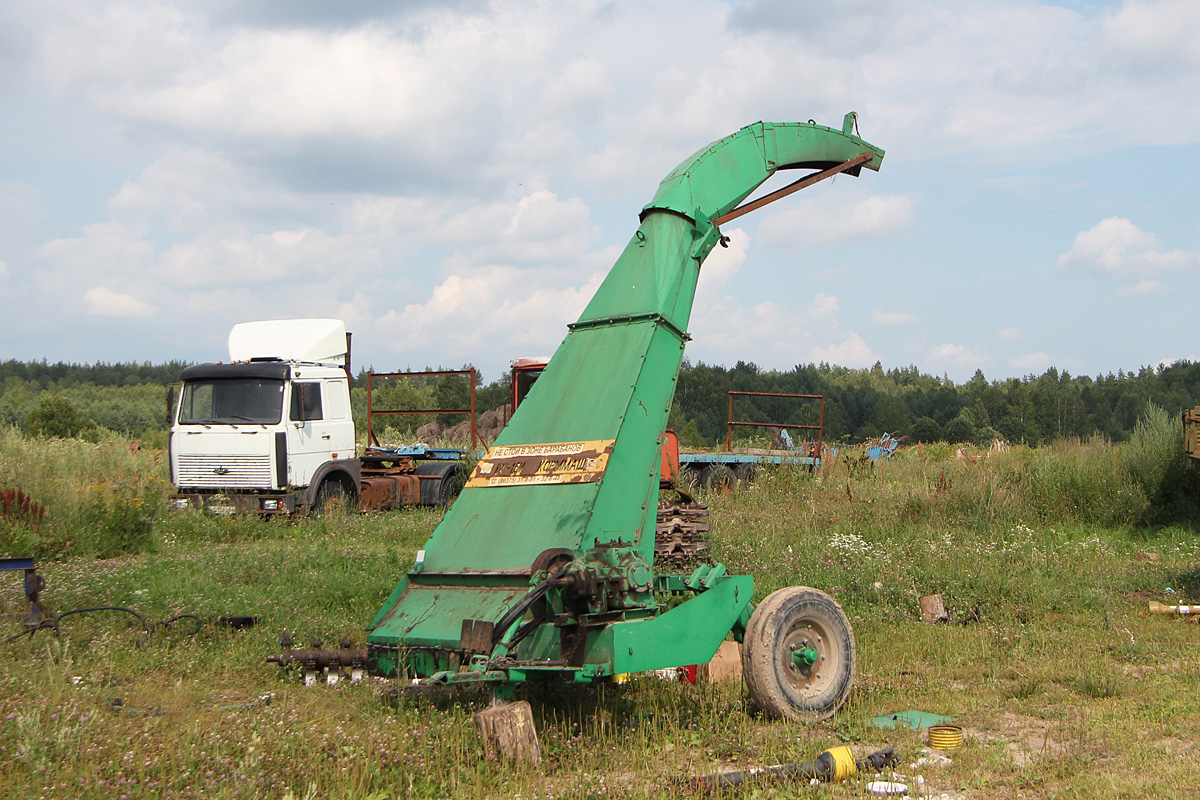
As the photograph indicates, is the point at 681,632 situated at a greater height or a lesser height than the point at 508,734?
greater

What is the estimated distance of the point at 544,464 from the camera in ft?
18.9

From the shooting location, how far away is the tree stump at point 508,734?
437 centimetres

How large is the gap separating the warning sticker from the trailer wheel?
4.19ft

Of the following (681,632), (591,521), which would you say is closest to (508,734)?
(681,632)

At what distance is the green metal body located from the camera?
482 cm

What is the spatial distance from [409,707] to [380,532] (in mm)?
8411

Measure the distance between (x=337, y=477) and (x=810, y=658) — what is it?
461 inches

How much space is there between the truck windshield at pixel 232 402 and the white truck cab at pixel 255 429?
2 cm

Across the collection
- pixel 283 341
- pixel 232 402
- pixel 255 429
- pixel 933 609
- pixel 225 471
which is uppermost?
pixel 283 341

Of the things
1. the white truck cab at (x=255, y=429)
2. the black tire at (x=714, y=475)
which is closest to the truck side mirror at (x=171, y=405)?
the white truck cab at (x=255, y=429)

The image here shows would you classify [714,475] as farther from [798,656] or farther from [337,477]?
[798,656]

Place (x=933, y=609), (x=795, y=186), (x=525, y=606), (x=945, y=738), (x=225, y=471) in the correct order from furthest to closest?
(x=225, y=471)
(x=933, y=609)
(x=795, y=186)
(x=945, y=738)
(x=525, y=606)

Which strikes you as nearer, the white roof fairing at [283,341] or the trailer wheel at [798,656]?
the trailer wheel at [798,656]

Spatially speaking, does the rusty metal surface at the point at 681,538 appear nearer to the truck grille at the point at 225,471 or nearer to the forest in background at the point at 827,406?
the truck grille at the point at 225,471
